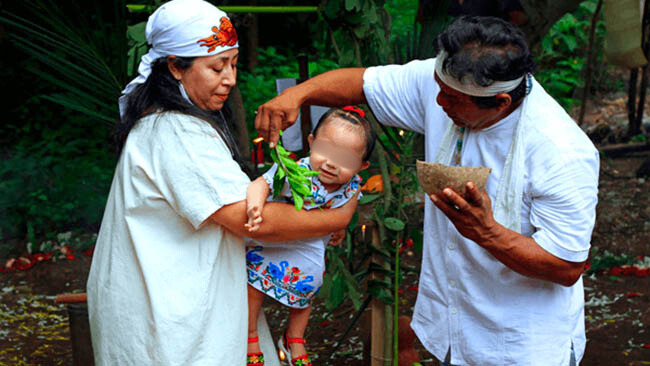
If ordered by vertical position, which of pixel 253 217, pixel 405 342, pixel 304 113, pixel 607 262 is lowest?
pixel 607 262

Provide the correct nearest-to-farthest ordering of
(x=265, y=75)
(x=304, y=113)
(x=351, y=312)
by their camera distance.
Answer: (x=304, y=113) → (x=351, y=312) → (x=265, y=75)

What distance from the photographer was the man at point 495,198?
2.07 m

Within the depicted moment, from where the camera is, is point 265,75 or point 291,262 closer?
point 291,262

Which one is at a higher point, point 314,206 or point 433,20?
point 433,20

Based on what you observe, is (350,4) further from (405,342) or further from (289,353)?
(405,342)

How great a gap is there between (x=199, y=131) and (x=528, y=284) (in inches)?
47.1

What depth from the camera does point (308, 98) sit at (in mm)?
2590

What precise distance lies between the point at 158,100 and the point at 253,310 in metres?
0.90

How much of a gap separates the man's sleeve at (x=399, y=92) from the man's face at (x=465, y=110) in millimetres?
368

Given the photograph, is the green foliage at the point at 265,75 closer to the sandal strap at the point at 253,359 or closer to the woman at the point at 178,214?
the sandal strap at the point at 253,359

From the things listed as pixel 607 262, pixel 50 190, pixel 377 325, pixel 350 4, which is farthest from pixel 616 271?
pixel 50 190

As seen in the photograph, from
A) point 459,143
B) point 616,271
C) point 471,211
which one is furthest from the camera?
point 616,271

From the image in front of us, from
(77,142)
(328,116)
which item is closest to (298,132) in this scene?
(328,116)

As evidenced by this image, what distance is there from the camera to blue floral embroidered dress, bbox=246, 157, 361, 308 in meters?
2.50
